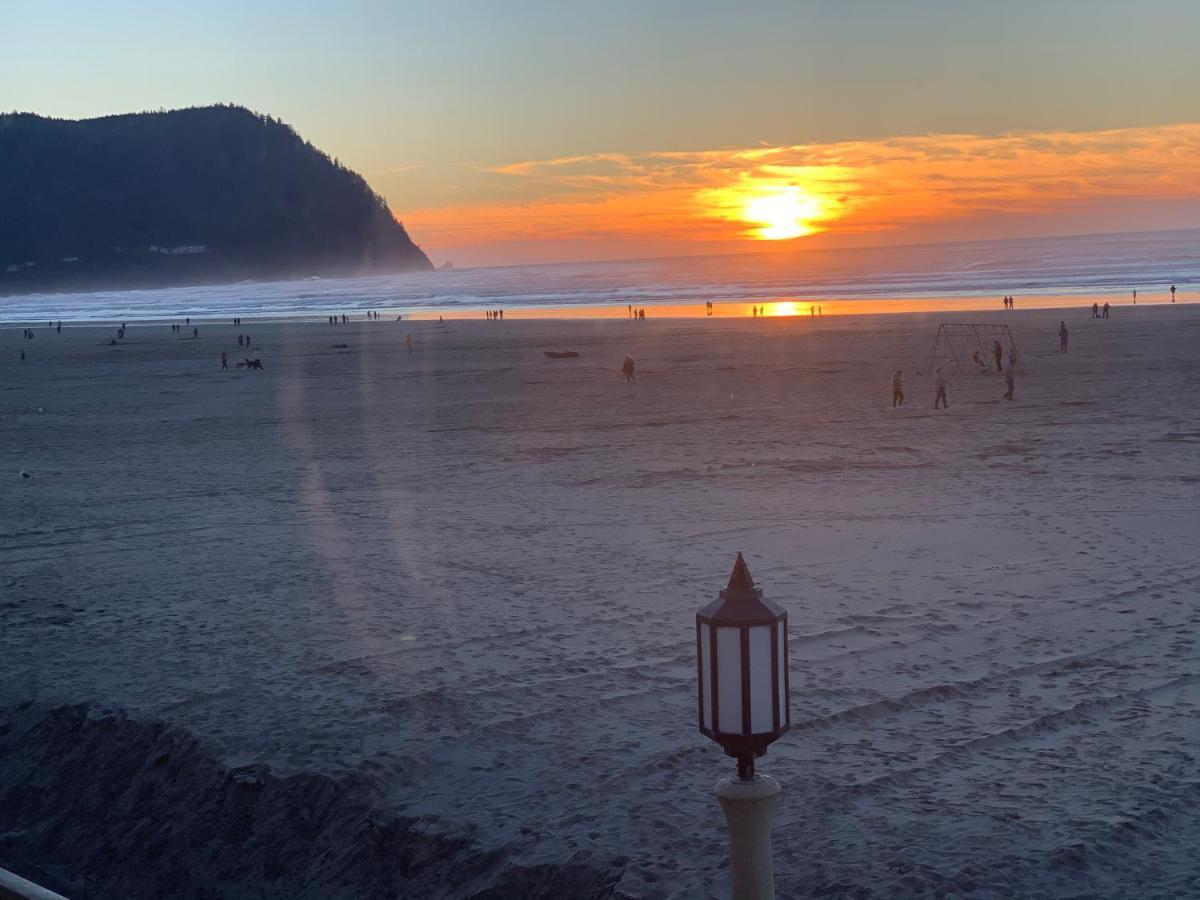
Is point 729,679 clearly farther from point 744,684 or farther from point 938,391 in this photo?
point 938,391

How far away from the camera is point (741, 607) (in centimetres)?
390

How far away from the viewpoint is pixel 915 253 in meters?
183

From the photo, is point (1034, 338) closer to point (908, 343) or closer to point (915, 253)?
point (908, 343)

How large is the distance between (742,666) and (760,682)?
0.09m

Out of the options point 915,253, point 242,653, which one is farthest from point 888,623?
point 915,253

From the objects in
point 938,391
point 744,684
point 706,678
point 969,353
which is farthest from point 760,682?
point 969,353

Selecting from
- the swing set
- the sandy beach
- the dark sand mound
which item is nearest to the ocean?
the swing set

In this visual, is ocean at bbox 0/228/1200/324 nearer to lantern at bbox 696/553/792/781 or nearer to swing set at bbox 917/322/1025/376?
swing set at bbox 917/322/1025/376

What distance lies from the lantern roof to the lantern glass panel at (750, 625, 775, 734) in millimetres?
41

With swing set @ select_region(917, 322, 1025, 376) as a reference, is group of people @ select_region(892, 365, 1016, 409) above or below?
below

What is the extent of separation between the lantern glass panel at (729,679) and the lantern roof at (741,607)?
0.04m

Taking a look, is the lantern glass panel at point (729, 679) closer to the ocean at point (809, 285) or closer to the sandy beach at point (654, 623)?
the sandy beach at point (654, 623)

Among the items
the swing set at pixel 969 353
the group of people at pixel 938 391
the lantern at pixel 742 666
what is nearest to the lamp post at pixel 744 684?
the lantern at pixel 742 666

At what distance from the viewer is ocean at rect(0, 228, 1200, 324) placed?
9600cm
